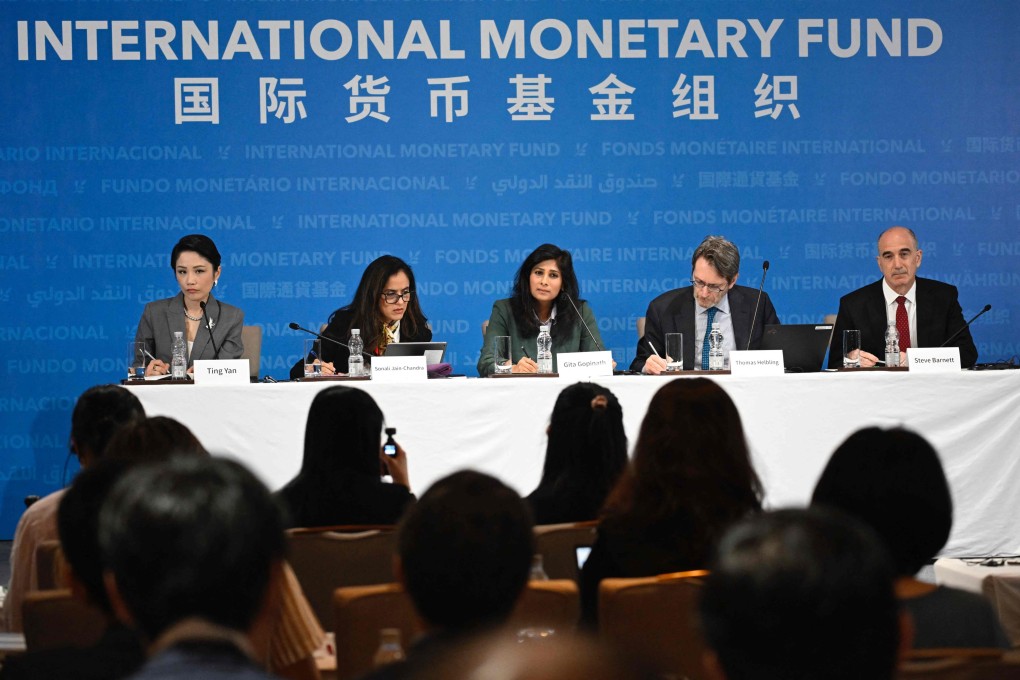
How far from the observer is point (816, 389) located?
4.24 m

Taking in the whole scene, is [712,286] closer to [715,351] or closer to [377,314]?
[715,351]

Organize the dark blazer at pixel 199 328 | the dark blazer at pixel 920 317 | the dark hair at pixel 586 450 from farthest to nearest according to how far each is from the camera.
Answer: the dark blazer at pixel 920 317 → the dark blazer at pixel 199 328 → the dark hair at pixel 586 450

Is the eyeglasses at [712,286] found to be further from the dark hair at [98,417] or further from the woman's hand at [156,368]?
the dark hair at [98,417]

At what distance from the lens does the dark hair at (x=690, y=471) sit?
199 cm

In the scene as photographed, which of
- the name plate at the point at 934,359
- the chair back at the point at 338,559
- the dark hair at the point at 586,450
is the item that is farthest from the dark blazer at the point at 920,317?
the chair back at the point at 338,559

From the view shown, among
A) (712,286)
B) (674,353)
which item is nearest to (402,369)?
(674,353)

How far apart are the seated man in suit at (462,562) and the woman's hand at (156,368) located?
341 centimetres

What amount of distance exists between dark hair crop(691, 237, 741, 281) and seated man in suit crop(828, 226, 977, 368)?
57cm

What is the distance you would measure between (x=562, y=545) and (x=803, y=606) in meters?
1.57

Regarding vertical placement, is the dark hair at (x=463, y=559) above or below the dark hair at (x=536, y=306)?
below

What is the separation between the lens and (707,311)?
191 inches

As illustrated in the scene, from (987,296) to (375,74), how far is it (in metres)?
3.53

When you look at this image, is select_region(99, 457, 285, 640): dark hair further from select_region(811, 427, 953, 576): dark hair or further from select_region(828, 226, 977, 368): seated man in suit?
select_region(828, 226, 977, 368): seated man in suit

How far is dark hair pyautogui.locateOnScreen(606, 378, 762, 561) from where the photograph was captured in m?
1.99
